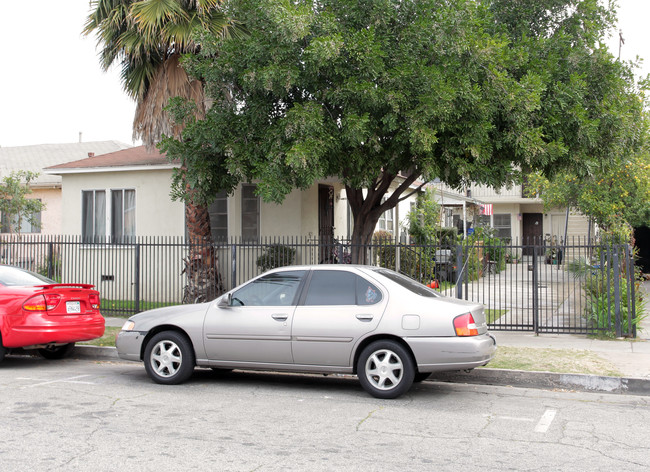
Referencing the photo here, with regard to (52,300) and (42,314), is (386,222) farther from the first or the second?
(42,314)

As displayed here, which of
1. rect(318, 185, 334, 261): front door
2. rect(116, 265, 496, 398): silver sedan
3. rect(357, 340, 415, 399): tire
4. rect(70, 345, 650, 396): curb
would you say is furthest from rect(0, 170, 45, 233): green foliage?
rect(357, 340, 415, 399): tire

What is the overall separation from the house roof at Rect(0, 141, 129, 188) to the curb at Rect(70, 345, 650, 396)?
79.2 ft

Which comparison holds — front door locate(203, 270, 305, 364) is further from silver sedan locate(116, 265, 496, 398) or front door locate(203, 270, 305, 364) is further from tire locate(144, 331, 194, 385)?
tire locate(144, 331, 194, 385)

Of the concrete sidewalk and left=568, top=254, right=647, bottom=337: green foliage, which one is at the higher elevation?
left=568, top=254, right=647, bottom=337: green foliage

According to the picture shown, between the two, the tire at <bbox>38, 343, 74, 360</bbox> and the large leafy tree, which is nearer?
the tire at <bbox>38, 343, 74, 360</bbox>

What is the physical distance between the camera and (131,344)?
328 inches

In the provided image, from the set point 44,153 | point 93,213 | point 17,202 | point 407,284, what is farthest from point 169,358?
point 44,153

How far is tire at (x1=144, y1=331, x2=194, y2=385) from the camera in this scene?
26.5 ft

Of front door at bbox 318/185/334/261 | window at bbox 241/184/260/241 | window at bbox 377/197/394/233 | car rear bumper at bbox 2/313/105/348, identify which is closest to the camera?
car rear bumper at bbox 2/313/105/348

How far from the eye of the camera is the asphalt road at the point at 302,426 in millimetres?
5137

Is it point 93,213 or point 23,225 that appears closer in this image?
point 93,213

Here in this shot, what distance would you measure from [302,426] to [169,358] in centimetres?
259

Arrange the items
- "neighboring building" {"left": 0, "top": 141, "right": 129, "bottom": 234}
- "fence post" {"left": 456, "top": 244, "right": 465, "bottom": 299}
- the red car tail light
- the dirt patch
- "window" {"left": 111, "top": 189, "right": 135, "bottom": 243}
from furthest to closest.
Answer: "neighboring building" {"left": 0, "top": 141, "right": 129, "bottom": 234}
"window" {"left": 111, "top": 189, "right": 135, "bottom": 243}
"fence post" {"left": 456, "top": 244, "right": 465, "bottom": 299}
the red car tail light
the dirt patch

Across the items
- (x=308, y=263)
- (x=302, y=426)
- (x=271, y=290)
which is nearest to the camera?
(x=302, y=426)
